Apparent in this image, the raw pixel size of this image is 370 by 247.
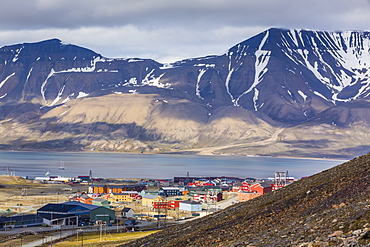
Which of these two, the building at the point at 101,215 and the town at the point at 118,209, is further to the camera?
the building at the point at 101,215

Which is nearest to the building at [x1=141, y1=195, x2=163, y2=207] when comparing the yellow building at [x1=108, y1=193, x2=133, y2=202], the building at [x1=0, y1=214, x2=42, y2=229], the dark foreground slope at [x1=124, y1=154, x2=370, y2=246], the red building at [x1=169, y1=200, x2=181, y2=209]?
the red building at [x1=169, y1=200, x2=181, y2=209]

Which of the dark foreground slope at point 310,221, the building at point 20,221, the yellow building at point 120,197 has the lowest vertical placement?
the yellow building at point 120,197

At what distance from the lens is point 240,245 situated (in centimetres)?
1266

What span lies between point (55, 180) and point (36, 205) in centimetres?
5239

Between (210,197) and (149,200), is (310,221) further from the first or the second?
(210,197)

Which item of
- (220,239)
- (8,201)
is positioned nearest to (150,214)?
(8,201)

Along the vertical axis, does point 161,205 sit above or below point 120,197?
above

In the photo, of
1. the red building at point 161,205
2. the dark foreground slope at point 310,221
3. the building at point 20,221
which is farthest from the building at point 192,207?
the dark foreground slope at point 310,221

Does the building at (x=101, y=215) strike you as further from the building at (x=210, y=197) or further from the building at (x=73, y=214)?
the building at (x=210, y=197)

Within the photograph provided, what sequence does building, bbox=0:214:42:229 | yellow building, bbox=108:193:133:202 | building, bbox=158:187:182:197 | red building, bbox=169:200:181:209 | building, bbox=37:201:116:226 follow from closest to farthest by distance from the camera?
building, bbox=0:214:42:229 < building, bbox=37:201:116:226 < red building, bbox=169:200:181:209 < yellow building, bbox=108:193:133:202 < building, bbox=158:187:182:197

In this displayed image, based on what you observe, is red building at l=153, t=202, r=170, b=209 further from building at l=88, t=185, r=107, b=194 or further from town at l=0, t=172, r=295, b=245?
building at l=88, t=185, r=107, b=194

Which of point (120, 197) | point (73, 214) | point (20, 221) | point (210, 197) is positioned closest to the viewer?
point (20, 221)

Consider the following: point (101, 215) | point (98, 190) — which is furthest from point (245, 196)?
point (98, 190)

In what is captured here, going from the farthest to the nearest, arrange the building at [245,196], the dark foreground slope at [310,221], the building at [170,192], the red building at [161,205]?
the building at [170,192]
the building at [245,196]
the red building at [161,205]
the dark foreground slope at [310,221]
